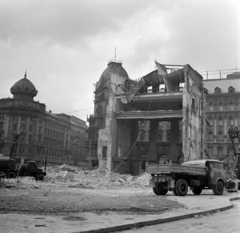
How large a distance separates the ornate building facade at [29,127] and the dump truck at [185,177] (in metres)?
52.7

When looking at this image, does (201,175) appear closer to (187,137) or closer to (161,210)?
(161,210)

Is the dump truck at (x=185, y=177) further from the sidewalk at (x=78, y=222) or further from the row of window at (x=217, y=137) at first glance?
the row of window at (x=217, y=137)

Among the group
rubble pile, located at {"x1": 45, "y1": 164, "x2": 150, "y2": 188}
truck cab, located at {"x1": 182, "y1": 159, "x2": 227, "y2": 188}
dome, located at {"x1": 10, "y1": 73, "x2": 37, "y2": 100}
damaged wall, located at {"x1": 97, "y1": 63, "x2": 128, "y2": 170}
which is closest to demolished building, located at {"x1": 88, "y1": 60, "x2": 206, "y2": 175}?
damaged wall, located at {"x1": 97, "y1": 63, "x2": 128, "y2": 170}

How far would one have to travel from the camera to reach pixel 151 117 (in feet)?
152

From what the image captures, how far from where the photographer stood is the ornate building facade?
69662mm

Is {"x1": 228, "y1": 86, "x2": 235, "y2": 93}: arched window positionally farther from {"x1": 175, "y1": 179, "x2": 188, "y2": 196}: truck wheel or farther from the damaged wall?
{"x1": 175, "y1": 179, "x2": 188, "y2": 196}: truck wheel

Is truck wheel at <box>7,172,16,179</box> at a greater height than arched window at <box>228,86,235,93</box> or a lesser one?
lesser

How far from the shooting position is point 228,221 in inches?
372

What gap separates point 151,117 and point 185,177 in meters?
27.0

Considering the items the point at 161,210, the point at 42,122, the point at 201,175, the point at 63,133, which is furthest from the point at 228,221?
the point at 63,133

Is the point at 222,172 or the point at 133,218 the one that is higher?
the point at 222,172

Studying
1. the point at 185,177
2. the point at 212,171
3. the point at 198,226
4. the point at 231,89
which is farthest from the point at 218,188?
the point at 231,89

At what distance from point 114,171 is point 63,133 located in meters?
38.3

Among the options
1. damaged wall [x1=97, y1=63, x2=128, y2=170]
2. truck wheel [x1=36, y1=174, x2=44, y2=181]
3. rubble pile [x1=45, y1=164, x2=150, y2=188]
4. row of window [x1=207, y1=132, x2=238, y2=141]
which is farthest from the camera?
row of window [x1=207, y1=132, x2=238, y2=141]
